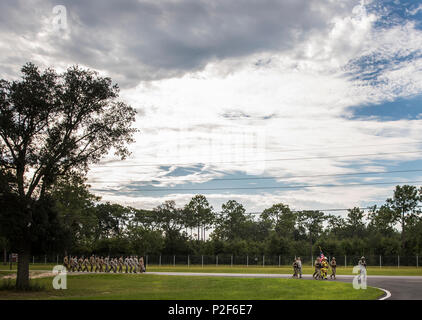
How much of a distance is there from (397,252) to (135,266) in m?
46.0

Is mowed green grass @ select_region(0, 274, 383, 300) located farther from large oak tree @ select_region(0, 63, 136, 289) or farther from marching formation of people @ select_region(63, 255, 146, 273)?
marching formation of people @ select_region(63, 255, 146, 273)

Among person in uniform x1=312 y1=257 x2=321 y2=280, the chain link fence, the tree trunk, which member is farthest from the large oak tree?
the chain link fence

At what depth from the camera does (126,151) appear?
31.8m

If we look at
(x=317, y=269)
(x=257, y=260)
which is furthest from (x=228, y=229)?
(x=317, y=269)

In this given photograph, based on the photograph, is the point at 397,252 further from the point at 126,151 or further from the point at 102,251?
the point at 126,151

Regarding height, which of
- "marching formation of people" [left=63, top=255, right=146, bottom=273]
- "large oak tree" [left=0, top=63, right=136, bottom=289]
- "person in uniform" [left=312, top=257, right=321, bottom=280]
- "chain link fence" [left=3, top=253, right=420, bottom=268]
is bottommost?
"chain link fence" [left=3, top=253, right=420, bottom=268]

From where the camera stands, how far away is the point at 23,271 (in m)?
28.4

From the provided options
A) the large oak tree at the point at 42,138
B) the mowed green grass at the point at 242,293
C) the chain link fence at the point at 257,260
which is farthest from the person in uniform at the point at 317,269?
the chain link fence at the point at 257,260

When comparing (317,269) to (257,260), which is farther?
(257,260)

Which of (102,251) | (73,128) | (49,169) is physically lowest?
(102,251)

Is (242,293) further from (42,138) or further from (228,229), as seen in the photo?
(228,229)

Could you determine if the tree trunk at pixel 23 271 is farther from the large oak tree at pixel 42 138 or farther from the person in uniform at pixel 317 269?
the person in uniform at pixel 317 269

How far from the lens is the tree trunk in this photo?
92.2 ft
